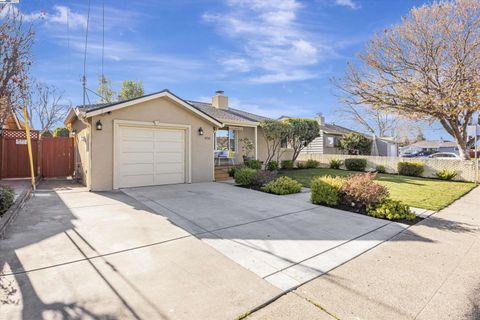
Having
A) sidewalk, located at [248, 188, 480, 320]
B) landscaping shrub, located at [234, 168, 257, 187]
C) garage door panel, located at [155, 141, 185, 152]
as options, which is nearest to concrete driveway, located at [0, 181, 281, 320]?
sidewalk, located at [248, 188, 480, 320]

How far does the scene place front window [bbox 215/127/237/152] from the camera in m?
15.3

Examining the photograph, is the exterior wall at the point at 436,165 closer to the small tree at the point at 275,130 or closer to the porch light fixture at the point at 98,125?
the small tree at the point at 275,130

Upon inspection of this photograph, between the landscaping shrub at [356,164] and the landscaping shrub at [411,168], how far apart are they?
6.64ft

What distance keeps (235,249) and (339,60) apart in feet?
54.6

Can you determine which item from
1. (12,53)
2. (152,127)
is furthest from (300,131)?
(12,53)

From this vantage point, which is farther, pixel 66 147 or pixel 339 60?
pixel 339 60

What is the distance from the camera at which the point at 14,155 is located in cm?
1158

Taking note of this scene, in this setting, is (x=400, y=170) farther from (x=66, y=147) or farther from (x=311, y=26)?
(x=66, y=147)

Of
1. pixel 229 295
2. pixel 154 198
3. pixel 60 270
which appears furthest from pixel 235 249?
pixel 154 198

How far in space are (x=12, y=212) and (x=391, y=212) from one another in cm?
848

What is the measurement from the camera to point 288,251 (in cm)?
413

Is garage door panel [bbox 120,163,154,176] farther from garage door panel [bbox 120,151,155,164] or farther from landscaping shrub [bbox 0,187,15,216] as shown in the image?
landscaping shrub [bbox 0,187,15,216]

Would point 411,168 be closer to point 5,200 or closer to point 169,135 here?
point 169,135

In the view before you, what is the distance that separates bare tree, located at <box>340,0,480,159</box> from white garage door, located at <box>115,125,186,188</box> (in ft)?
42.4
